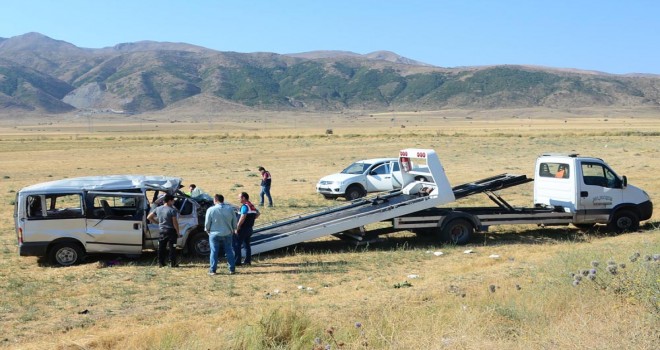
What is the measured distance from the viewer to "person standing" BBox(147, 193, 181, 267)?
41.8ft

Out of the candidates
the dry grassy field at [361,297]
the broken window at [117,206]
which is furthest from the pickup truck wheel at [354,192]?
the broken window at [117,206]

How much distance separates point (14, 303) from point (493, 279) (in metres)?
7.41

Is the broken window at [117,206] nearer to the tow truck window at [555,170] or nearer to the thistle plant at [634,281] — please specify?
the thistle plant at [634,281]

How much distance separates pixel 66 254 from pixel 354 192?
1139 centimetres

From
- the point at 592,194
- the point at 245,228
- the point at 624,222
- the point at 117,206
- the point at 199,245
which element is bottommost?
the point at 199,245

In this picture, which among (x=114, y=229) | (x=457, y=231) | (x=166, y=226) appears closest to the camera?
(x=166, y=226)

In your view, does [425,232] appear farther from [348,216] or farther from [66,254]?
[66,254]

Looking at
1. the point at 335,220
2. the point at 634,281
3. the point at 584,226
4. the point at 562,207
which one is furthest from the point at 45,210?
the point at 584,226

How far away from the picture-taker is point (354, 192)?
23000 mm

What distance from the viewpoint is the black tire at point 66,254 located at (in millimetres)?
13305

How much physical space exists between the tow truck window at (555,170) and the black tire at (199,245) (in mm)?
8206

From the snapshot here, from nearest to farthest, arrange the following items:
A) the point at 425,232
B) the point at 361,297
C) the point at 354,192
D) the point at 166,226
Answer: the point at 361,297, the point at 166,226, the point at 425,232, the point at 354,192

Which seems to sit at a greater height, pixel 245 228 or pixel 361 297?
pixel 245 228

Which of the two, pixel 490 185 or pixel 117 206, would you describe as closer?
pixel 117 206
